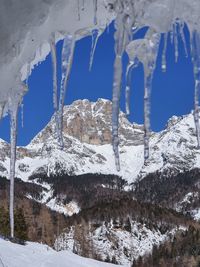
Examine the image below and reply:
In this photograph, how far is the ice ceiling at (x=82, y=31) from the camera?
3.35 meters

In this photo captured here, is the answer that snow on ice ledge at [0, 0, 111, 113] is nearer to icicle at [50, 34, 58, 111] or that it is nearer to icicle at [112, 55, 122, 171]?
icicle at [50, 34, 58, 111]

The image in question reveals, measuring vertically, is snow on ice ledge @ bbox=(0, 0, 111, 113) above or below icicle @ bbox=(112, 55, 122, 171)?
above

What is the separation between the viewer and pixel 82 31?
3828 millimetres

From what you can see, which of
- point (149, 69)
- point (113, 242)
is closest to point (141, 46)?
point (149, 69)

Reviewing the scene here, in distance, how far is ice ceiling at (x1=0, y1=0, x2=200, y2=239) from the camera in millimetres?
3350

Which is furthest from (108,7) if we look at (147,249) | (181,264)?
(147,249)

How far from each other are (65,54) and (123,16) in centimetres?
50

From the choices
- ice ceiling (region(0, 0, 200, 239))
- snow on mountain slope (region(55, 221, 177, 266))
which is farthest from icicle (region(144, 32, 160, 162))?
snow on mountain slope (region(55, 221, 177, 266))

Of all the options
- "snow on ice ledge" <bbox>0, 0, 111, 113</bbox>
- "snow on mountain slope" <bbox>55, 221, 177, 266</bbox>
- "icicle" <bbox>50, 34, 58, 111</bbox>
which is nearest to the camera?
"snow on ice ledge" <bbox>0, 0, 111, 113</bbox>

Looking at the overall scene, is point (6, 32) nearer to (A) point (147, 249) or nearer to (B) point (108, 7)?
(B) point (108, 7)

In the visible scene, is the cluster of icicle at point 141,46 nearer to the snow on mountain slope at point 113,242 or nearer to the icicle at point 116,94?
the icicle at point 116,94

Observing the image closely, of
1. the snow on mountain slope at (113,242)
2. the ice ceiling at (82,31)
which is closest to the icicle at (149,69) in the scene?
the ice ceiling at (82,31)

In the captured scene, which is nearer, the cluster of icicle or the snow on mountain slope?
the cluster of icicle

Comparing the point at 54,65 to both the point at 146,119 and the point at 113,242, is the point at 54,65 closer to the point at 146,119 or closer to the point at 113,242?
the point at 146,119
